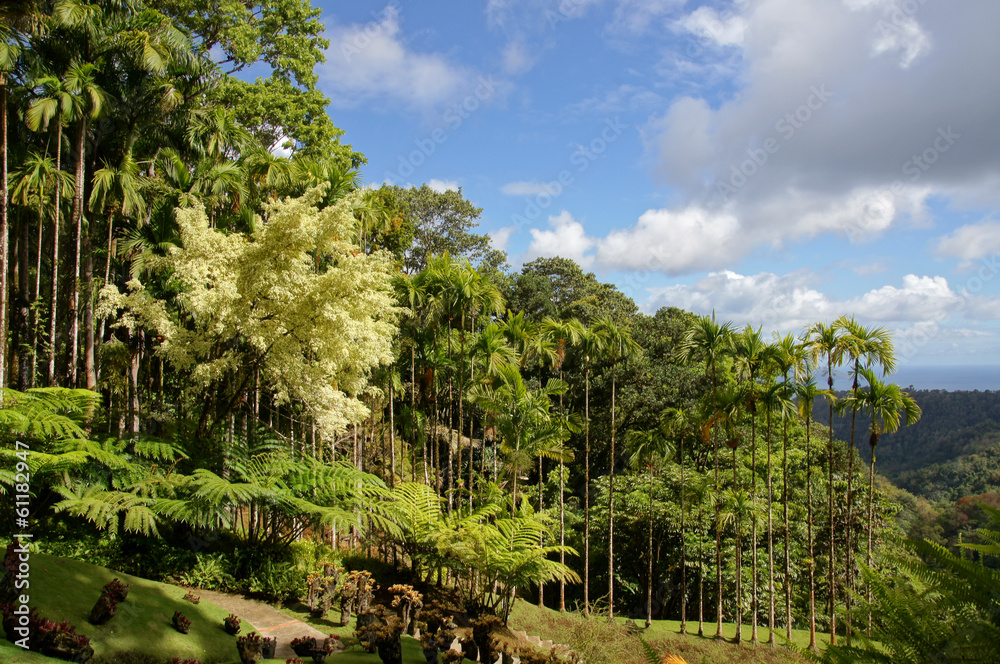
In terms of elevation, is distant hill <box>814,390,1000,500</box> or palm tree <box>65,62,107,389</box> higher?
palm tree <box>65,62,107,389</box>

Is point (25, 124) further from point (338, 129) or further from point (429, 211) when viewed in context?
point (429, 211)

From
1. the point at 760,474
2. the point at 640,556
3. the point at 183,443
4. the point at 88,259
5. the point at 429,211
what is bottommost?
the point at 640,556

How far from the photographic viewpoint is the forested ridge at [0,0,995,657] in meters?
9.43

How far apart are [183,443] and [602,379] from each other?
19.6 meters

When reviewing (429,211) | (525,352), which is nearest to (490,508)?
(525,352)

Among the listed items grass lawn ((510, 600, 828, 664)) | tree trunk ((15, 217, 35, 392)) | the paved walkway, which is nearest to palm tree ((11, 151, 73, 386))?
tree trunk ((15, 217, 35, 392))

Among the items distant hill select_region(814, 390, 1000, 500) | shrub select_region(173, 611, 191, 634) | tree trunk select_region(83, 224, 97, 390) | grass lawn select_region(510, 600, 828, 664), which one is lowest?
distant hill select_region(814, 390, 1000, 500)

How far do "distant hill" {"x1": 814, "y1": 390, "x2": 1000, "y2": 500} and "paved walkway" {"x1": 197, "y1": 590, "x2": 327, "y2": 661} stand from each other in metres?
42.7

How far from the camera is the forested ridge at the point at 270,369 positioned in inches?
371

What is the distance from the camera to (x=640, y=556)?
20.3 metres

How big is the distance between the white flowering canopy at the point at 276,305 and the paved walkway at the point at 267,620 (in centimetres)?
300

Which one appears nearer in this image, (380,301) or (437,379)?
(380,301)

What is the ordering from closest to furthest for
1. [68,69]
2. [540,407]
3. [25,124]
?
[68,69] → [25,124] → [540,407]

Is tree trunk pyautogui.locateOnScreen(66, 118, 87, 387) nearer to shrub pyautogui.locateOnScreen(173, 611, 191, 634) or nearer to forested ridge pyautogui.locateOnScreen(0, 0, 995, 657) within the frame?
forested ridge pyautogui.locateOnScreen(0, 0, 995, 657)
